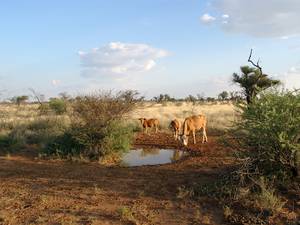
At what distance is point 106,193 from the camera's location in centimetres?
1012

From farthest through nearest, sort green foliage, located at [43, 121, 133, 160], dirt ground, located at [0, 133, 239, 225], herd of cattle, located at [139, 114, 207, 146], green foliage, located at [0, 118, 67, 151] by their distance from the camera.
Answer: herd of cattle, located at [139, 114, 207, 146]
green foliage, located at [0, 118, 67, 151]
green foliage, located at [43, 121, 133, 160]
dirt ground, located at [0, 133, 239, 225]

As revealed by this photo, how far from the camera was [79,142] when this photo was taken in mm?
15930

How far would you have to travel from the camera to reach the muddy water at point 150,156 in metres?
15.5

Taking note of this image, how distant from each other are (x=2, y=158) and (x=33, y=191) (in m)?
6.14

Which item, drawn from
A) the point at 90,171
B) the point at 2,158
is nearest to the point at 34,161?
the point at 2,158

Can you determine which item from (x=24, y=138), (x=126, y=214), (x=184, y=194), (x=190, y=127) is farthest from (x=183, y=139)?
(x=126, y=214)

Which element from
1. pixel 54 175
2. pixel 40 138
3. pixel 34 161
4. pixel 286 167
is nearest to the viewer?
pixel 286 167

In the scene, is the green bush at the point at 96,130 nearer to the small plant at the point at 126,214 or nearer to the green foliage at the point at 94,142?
the green foliage at the point at 94,142

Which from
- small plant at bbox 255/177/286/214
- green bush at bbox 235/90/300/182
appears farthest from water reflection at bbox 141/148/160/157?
small plant at bbox 255/177/286/214

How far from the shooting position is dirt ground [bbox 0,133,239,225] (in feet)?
28.0

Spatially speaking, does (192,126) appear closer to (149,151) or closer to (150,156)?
(149,151)

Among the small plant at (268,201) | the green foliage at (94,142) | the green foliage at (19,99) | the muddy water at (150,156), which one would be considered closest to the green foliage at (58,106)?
the muddy water at (150,156)

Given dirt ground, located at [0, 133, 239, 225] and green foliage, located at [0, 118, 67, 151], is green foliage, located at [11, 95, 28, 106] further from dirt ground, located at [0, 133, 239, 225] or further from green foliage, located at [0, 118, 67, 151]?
dirt ground, located at [0, 133, 239, 225]

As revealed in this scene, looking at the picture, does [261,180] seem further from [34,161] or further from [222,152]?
[34,161]
